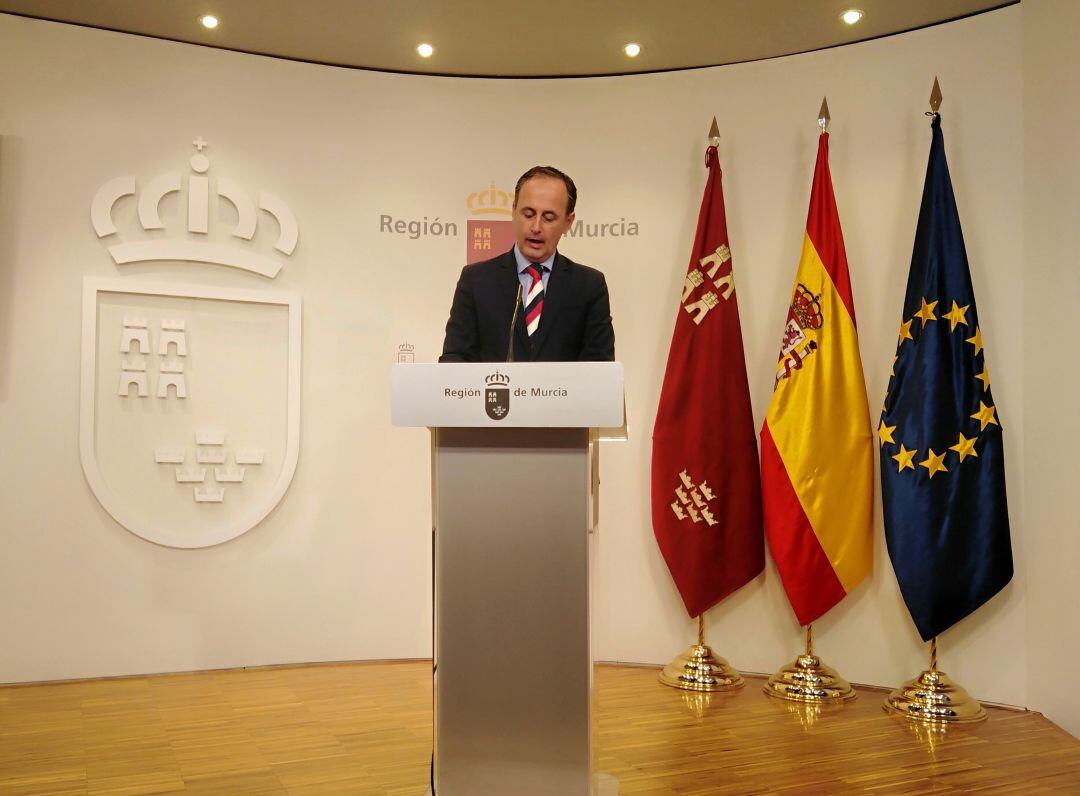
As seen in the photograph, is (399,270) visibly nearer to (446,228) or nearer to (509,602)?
(446,228)

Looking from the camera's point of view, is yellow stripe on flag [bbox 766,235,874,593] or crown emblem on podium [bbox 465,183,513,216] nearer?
yellow stripe on flag [bbox 766,235,874,593]

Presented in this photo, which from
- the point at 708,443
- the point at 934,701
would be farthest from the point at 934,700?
the point at 708,443

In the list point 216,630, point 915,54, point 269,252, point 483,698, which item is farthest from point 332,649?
point 915,54

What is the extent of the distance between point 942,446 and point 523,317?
2102mm

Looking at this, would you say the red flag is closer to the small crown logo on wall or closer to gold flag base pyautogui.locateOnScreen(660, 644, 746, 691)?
gold flag base pyautogui.locateOnScreen(660, 644, 746, 691)

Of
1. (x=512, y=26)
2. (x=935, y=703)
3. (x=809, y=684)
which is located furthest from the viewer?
(x=512, y=26)

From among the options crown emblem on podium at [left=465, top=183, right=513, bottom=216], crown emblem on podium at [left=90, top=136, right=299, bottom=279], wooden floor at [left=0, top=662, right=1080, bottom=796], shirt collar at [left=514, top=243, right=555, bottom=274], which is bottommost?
wooden floor at [left=0, top=662, right=1080, bottom=796]

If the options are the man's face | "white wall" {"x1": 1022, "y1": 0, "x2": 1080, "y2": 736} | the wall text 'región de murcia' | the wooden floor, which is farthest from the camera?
the wall text 'región de murcia'

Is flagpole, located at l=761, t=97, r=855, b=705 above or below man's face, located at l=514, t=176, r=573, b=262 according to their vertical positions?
below

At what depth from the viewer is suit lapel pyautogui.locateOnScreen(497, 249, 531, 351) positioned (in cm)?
270

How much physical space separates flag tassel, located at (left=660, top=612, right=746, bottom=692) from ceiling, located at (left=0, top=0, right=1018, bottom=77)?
268 cm

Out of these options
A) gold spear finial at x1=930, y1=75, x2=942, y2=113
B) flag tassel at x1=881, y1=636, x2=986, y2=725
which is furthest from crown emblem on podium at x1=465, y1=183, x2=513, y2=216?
flag tassel at x1=881, y1=636, x2=986, y2=725

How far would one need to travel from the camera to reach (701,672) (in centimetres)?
431

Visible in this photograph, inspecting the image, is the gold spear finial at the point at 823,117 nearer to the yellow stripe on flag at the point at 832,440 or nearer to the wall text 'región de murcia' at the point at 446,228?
the yellow stripe on flag at the point at 832,440
